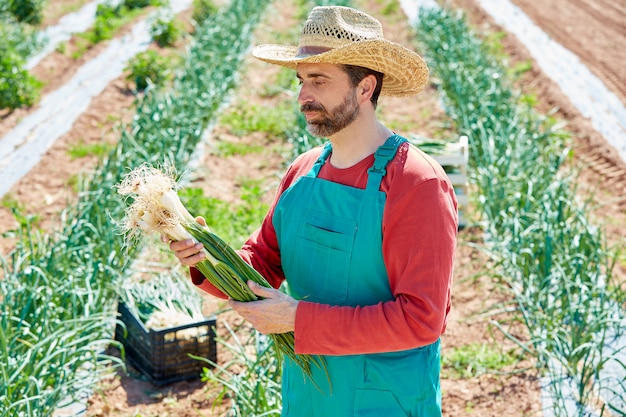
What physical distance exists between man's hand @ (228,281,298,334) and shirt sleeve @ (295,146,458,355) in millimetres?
31

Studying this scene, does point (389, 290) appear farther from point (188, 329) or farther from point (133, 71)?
point (133, 71)

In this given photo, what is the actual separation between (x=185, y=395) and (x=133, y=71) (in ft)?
16.6

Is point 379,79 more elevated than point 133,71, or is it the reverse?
point 379,79

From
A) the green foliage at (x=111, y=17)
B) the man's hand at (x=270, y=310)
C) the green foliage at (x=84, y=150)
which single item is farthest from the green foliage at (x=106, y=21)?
the man's hand at (x=270, y=310)

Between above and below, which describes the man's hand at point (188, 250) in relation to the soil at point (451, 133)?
above

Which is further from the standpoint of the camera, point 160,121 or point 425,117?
point 425,117

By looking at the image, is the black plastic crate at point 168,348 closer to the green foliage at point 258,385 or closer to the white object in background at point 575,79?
the green foliage at point 258,385

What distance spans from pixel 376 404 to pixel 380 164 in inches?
22.8

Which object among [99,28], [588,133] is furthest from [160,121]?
[99,28]

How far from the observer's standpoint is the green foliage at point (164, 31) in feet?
32.2

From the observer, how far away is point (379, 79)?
7.25 feet

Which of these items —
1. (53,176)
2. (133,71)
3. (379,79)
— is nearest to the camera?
(379,79)

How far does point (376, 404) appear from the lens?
2.07 m

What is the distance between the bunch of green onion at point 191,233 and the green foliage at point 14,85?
545 cm
